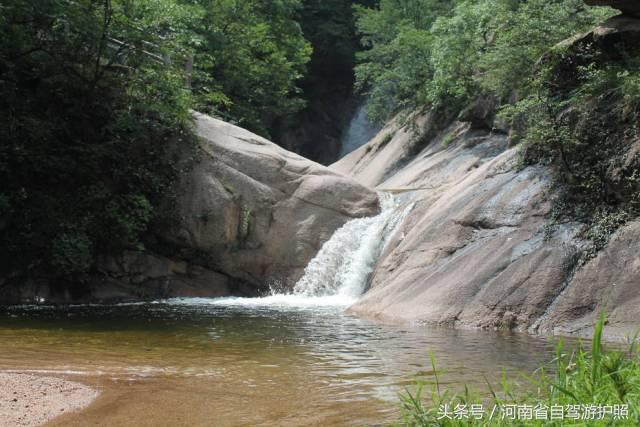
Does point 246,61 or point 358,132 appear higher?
point 246,61

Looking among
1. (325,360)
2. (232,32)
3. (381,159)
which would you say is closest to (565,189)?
(325,360)

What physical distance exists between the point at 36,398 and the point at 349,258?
34.0 ft

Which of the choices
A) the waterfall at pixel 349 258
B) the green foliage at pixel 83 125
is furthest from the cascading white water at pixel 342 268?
the green foliage at pixel 83 125

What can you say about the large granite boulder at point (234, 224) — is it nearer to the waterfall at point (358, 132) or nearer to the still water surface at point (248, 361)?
the still water surface at point (248, 361)

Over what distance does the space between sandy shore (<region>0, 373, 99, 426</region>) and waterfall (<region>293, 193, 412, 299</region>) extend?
891cm

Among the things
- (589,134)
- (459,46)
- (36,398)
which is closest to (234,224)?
(589,134)

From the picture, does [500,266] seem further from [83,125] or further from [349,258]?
[83,125]

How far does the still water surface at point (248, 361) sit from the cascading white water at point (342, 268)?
2.85 m

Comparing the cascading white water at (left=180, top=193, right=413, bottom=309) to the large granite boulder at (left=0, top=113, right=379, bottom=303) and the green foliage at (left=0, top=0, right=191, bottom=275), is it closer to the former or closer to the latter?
the large granite boulder at (left=0, top=113, right=379, bottom=303)

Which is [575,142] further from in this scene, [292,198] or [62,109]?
[62,109]

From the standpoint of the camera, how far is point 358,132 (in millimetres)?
36250

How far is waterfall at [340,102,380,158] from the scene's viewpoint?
117 feet

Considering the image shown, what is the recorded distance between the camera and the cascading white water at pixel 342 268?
14453 mm

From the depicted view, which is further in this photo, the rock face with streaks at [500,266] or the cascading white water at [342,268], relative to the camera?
the cascading white water at [342,268]
